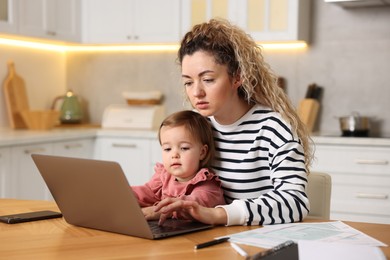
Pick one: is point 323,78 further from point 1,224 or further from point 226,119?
point 1,224

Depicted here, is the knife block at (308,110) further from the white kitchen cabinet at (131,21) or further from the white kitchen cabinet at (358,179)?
the white kitchen cabinet at (131,21)

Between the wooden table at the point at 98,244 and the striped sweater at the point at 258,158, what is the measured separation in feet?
0.71

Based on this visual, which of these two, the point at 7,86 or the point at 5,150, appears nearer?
the point at 5,150

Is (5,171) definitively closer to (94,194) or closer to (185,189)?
(185,189)

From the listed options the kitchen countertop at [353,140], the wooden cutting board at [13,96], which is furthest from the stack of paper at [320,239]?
the wooden cutting board at [13,96]

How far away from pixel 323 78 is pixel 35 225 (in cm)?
311

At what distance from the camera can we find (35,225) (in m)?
1.70

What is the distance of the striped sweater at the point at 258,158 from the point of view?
180 cm

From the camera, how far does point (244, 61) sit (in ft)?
6.32

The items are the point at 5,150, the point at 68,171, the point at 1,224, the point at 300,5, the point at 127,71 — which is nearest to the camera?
the point at 68,171

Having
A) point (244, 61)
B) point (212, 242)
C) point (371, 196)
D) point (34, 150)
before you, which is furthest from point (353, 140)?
point (212, 242)

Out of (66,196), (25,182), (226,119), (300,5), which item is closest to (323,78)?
(300,5)

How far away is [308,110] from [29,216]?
279cm

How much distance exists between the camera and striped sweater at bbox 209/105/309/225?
1804 mm
